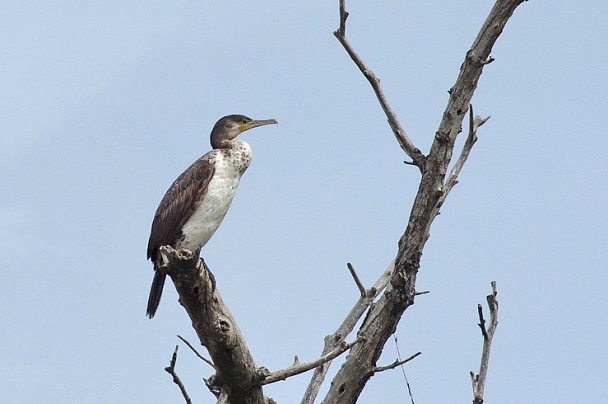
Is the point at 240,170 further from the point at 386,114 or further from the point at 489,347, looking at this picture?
the point at 489,347

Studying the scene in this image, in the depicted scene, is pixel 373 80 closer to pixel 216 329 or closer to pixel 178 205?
pixel 216 329

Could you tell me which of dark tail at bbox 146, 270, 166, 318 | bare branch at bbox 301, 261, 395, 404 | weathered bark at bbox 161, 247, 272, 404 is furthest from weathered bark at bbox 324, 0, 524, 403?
dark tail at bbox 146, 270, 166, 318

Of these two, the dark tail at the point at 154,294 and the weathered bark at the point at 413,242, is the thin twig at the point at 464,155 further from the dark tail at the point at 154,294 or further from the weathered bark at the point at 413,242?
the dark tail at the point at 154,294

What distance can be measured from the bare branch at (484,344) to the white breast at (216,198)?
2907 mm

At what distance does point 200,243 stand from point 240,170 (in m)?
0.73

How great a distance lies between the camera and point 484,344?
496 cm

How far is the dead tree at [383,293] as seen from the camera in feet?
15.5

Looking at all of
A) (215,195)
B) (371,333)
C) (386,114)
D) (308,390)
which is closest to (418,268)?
(371,333)

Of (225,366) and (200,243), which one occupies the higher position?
(200,243)

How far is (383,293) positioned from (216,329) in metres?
1.07

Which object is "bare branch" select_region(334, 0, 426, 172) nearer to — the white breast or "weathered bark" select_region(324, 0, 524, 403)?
"weathered bark" select_region(324, 0, 524, 403)

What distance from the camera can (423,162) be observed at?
5.17 m

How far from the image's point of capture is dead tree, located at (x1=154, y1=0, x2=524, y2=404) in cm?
471

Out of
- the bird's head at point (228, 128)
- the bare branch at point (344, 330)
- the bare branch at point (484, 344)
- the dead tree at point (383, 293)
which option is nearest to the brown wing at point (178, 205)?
the bird's head at point (228, 128)
